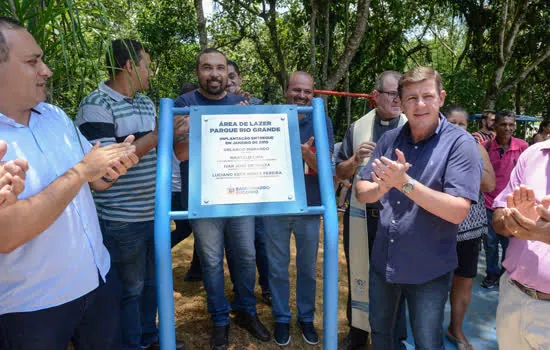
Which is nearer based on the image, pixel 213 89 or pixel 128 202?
pixel 128 202

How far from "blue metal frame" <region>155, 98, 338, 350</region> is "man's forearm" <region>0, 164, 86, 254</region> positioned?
40 cm

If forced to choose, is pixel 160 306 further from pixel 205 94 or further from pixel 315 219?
pixel 205 94

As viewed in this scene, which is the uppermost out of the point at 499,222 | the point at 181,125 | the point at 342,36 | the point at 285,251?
the point at 342,36

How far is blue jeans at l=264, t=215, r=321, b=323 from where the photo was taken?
2.79 metres

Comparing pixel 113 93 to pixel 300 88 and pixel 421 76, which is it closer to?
pixel 300 88

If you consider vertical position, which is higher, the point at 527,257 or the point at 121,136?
the point at 121,136

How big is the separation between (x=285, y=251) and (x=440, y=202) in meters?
1.35

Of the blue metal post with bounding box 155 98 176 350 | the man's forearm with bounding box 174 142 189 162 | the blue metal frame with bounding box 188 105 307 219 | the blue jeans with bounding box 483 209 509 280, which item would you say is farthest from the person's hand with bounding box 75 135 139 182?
the blue jeans with bounding box 483 209 509 280

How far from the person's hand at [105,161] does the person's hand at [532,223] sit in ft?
5.33

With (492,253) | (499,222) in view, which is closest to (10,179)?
(499,222)

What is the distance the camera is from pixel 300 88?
9.84 ft

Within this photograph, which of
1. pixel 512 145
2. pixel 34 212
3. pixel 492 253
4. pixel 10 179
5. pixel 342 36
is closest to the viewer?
pixel 10 179

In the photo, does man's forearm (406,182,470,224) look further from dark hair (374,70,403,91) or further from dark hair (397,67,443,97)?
dark hair (374,70,403,91)

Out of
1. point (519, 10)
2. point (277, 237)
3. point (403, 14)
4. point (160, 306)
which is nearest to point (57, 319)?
point (160, 306)
